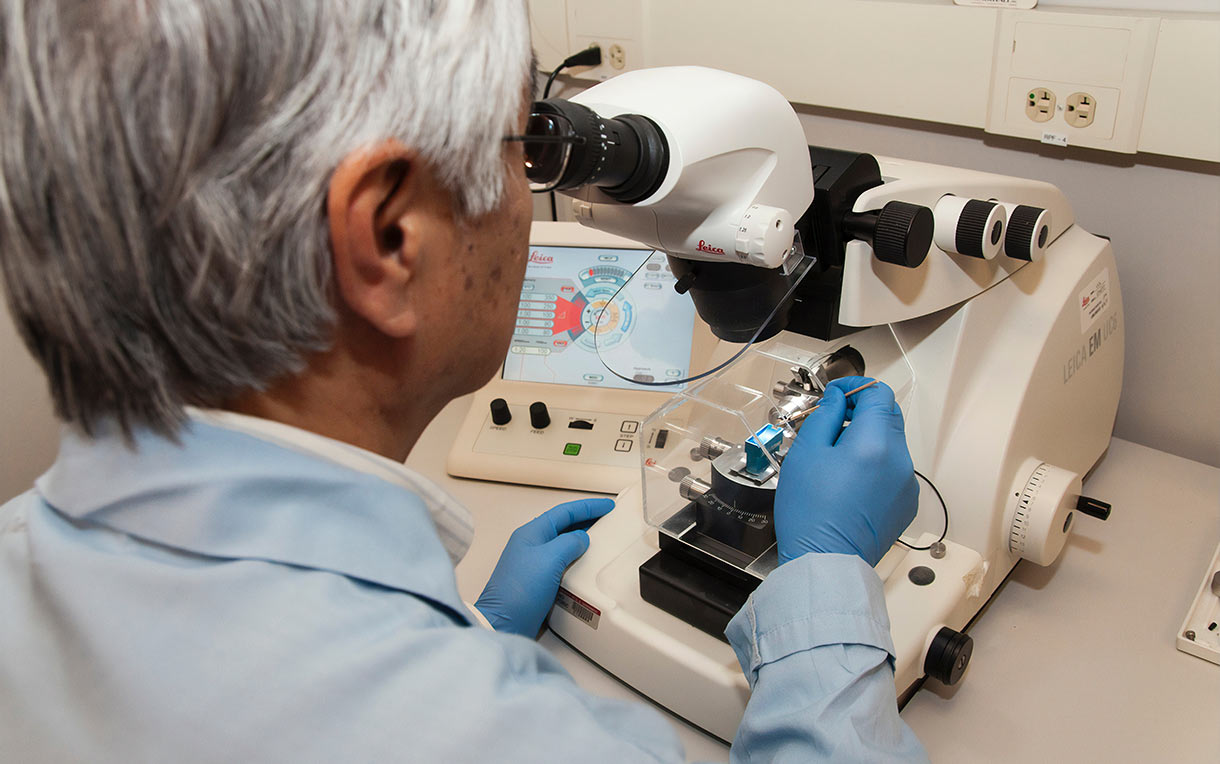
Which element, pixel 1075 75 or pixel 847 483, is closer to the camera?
pixel 847 483

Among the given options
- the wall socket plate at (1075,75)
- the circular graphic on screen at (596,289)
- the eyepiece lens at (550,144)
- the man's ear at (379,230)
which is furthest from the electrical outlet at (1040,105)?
the man's ear at (379,230)

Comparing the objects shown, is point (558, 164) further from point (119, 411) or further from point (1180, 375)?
point (1180, 375)

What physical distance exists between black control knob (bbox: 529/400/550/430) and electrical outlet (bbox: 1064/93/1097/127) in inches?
34.1

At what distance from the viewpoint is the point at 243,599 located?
54 centimetres

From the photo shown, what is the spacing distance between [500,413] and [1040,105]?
92 cm

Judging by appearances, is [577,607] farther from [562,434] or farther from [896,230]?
[896,230]

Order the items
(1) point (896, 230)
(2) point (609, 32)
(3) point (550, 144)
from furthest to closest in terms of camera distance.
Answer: (2) point (609, 32) < (1) point (896, 230) < (3) point (550, 144)

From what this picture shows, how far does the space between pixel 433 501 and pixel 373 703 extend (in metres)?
0.22

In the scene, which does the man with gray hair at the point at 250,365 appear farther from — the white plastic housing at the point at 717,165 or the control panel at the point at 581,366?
the control panel at the point at 581,366

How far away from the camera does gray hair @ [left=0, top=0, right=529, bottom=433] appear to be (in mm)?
475

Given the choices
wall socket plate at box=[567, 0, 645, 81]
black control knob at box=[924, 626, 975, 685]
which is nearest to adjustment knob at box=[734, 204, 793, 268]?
black control knob at box=[924, 626, 975, 685]

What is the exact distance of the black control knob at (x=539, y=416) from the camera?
4.63 ft

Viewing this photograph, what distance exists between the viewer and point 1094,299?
1.10 m

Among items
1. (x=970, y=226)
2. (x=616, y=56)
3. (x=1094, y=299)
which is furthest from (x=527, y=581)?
(x=616, y=56)
